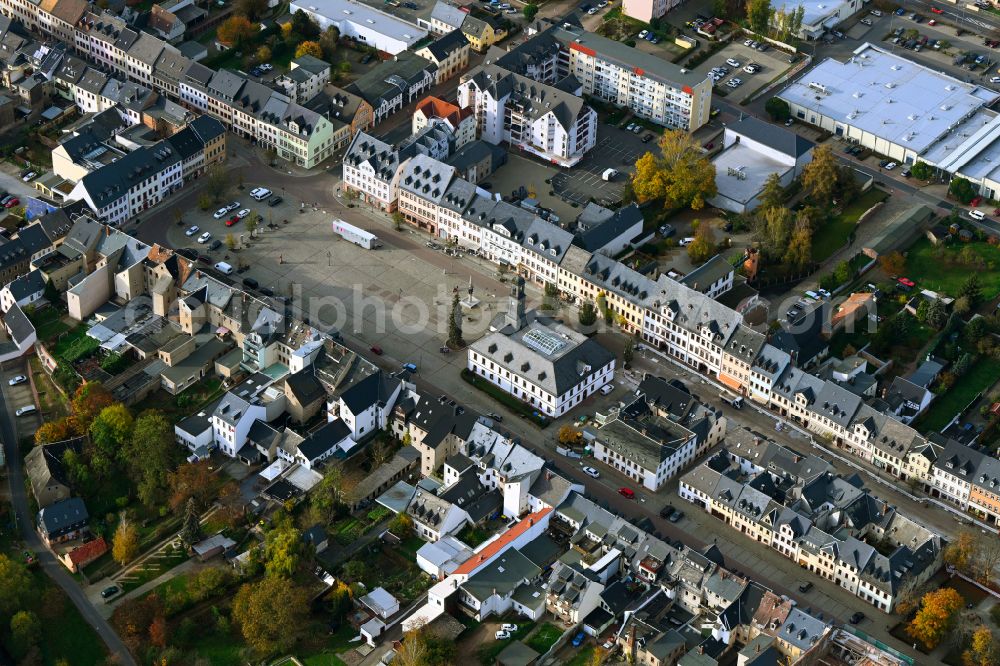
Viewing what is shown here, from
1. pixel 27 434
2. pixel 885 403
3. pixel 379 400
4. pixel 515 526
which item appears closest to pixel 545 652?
pixel 515 526

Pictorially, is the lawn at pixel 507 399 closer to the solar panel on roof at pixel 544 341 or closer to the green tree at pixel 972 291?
the solar panel on roof at pixel 544 341

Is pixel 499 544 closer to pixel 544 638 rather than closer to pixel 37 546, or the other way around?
pixel 544 638

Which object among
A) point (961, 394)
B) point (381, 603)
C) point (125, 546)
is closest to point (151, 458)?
point (125, 546)

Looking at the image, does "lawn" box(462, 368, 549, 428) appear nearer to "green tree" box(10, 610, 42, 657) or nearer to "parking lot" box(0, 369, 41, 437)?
"parking lot" box(0, 369, 41, 437)

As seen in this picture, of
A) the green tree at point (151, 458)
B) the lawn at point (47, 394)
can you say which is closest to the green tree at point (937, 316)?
the green tree at point (151, 458)

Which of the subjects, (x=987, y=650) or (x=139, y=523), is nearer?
(x=987, y=650)

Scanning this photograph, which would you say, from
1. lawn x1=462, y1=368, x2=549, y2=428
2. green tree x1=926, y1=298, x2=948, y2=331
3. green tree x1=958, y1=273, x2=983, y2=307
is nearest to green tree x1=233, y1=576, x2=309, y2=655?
lawn x1=462, y1=368, x2=549, y2=428

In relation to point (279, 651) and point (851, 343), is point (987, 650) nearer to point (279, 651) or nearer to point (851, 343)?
point (851, 343)
